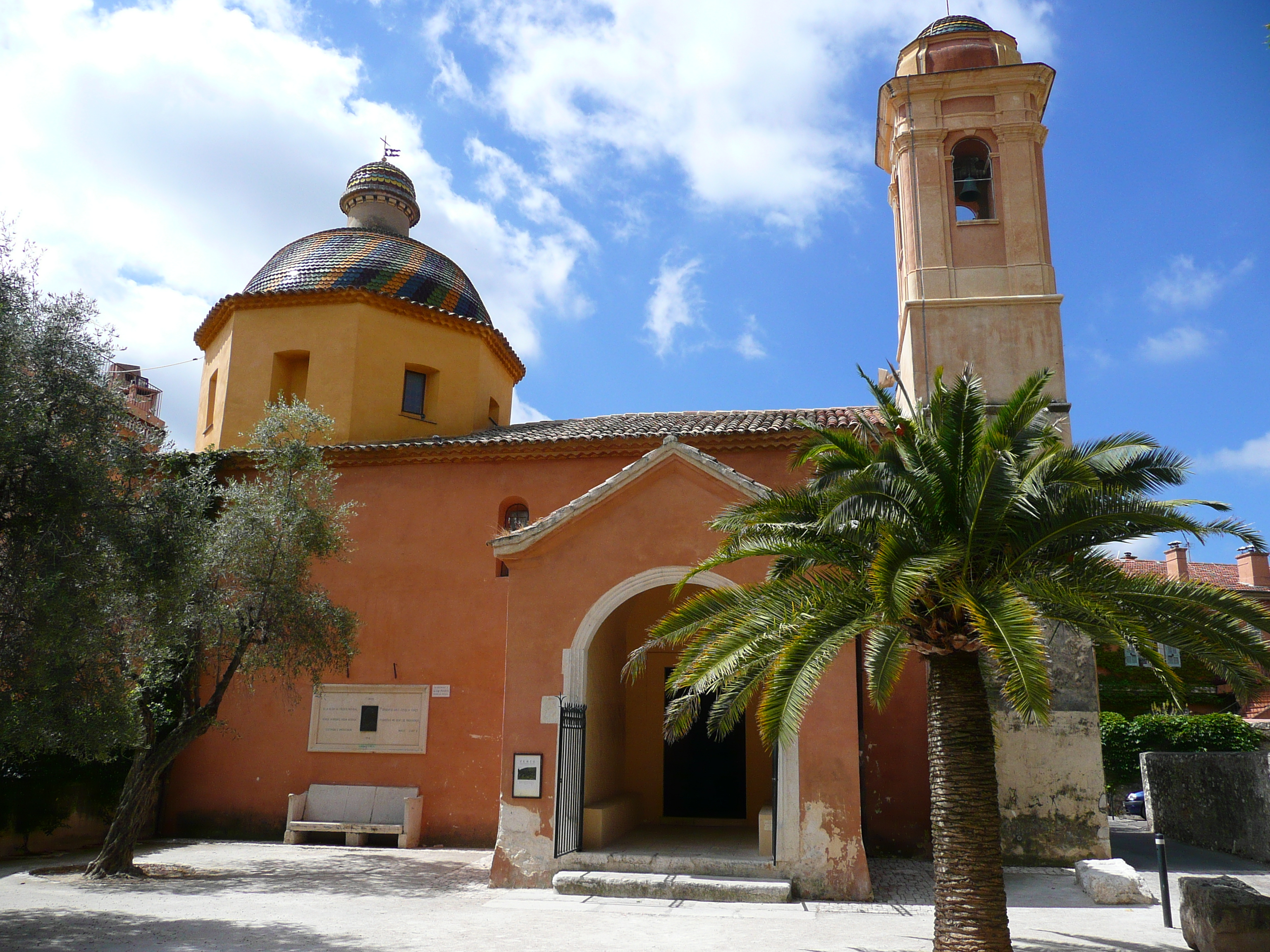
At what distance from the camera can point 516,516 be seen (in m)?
16.8

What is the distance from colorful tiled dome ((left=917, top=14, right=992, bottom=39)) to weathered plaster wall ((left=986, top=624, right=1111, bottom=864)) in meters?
11.8

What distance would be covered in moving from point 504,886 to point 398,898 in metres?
1.30

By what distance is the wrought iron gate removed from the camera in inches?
463

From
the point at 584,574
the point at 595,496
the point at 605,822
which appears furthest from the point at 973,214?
the point at 605,822

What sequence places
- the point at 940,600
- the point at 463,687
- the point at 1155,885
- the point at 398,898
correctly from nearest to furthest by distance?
the point at 940,600 → the point at 398,898 → the point at 1155,885 → the point at 463,687

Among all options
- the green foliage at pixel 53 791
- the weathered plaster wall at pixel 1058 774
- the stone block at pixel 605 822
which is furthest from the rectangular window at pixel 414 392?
the weathered plaster wall at pixel 1058 774

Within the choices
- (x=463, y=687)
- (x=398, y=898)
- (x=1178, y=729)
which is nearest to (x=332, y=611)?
(x=463, y=687)

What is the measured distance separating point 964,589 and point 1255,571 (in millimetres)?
36466

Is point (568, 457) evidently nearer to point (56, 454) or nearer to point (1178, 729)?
point (56, 454)

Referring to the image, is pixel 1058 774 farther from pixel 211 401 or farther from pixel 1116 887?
pixel 211 401

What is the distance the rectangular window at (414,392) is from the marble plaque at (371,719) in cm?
599

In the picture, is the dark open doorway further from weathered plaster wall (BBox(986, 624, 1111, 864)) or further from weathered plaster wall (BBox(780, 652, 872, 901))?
weathered plaster wall (BBox(780, 652, 872, 901))

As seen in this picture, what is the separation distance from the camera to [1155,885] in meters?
12.5

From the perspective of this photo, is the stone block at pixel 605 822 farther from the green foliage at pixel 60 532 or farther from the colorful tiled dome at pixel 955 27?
the colorful tiled dome at pixel 955 27
